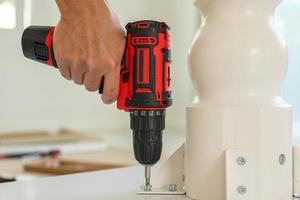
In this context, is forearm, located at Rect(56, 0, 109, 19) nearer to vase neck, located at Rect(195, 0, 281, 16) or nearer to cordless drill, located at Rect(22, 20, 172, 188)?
cordless drill, located at Rect(22, 20, 172, 188)

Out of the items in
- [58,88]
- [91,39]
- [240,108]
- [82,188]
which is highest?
[58,88]

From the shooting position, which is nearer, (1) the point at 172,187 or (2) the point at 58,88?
(1) the point at 172,187

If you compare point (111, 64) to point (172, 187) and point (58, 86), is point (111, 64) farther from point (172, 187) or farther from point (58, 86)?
point (58, 86)

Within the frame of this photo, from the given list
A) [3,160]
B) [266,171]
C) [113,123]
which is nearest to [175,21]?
[113,123]

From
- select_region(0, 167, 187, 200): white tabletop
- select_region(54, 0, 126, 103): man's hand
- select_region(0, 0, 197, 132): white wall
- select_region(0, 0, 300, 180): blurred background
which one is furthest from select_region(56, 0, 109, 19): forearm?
select_region(0, 0, 197, 132): white wall

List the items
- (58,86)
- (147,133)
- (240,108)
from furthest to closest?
(58,86) < (147,133) < (240,108)

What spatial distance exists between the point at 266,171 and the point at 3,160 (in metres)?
1.74

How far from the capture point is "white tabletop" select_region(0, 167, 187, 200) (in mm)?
713

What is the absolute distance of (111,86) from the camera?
2.43ft

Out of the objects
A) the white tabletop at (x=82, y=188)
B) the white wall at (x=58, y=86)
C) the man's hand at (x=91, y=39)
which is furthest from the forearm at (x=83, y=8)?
the white wall at (x=58, y=86)

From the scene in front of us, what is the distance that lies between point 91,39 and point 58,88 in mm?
2017

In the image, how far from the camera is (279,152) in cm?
63

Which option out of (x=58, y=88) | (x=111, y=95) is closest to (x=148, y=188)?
(x=111, y=95)

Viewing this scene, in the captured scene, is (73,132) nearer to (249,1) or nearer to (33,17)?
(33,17)
